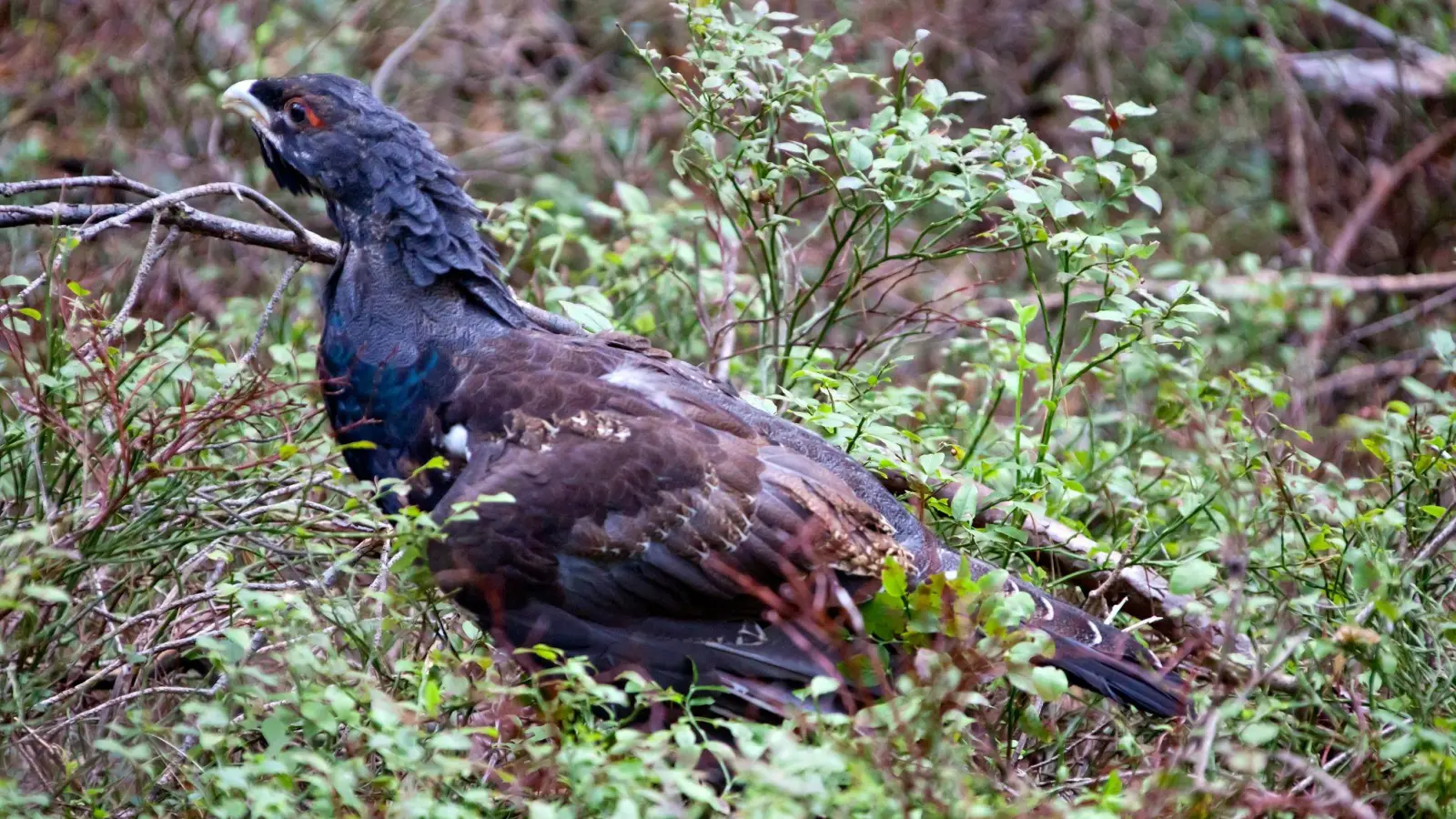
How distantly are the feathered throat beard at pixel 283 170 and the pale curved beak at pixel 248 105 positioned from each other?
0.05m

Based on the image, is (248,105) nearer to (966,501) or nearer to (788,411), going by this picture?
(788,411)

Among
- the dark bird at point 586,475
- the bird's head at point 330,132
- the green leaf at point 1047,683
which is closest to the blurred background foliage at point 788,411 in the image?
the green leaf at point 1047,683

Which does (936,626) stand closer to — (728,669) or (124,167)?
(728,669)

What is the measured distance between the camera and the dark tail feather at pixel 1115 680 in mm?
4457

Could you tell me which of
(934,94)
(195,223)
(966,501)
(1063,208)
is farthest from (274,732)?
(934,94)

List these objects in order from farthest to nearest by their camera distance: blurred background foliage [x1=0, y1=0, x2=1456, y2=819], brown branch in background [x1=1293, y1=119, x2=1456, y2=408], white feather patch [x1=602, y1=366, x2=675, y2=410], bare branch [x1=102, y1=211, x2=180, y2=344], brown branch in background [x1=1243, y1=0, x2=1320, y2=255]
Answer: brown branch in background [x1=1243, y1=0, x2=1320, y2=255], brown branch in background [x1=1293, y1=119, x2=1456, y2=408], white feather patch [x1=602, y1=366, x2=675, y2=410], bare branch [x1=102, y1=211, x2=180, y2=344], blurred background foliage [x1=0, y1=0, x2=1456, y2=819]

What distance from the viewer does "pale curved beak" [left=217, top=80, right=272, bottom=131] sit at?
5.29 m

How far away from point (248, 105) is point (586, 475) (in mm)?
2026

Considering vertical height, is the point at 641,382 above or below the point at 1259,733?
above

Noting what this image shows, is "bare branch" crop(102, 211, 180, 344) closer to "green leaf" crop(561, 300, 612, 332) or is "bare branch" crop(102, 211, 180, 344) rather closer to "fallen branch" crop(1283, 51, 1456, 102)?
"green leaf" crop(561, 300, 612, 332)

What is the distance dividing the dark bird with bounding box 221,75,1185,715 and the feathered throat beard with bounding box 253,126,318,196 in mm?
181

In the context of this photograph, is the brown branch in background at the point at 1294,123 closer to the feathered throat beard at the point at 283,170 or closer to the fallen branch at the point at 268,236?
the fallen branch at the point at 268,236

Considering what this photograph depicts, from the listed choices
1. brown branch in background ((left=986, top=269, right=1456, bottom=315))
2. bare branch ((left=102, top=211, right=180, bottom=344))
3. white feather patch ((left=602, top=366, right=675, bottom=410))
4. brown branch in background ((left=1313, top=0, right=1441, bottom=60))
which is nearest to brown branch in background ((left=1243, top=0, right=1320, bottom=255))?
brown branch in background ((left=1313, top=0, right=1441, bottom=60))

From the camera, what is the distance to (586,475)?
14.6 ft
